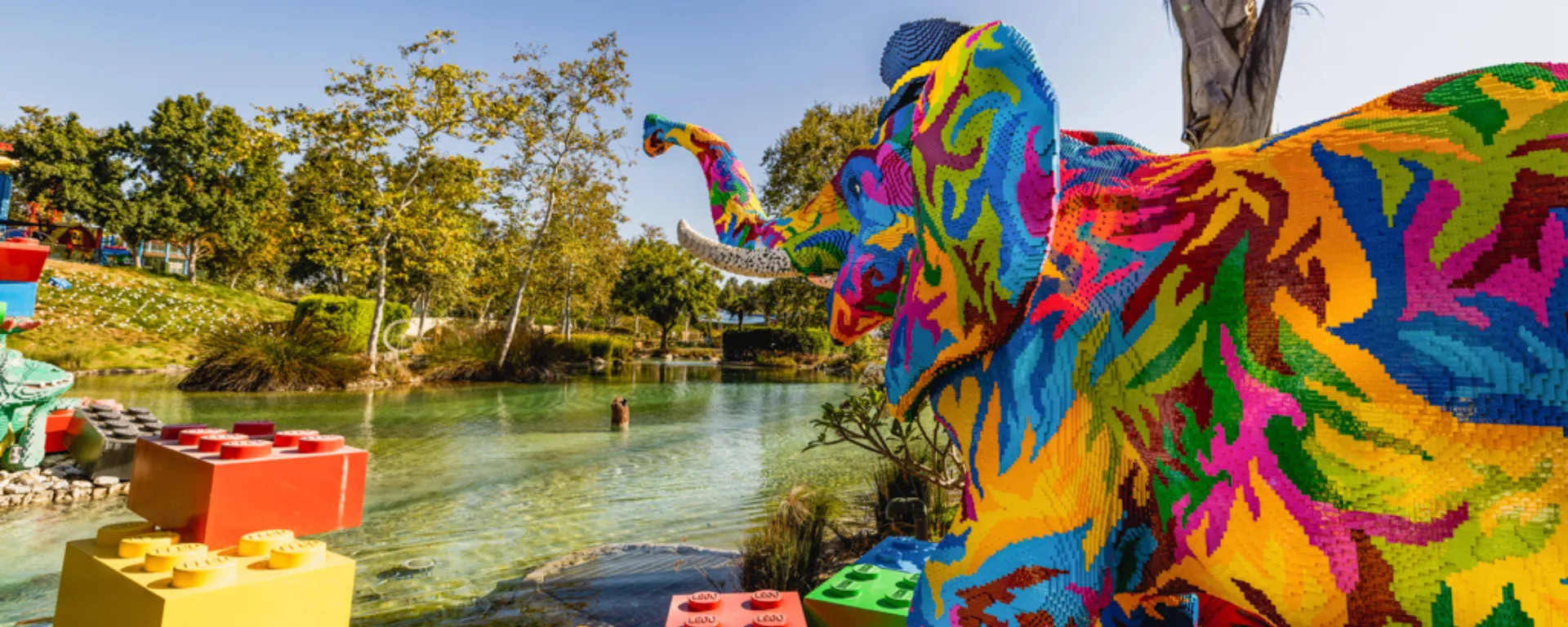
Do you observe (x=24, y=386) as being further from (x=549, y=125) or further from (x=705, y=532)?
(x=549, y=125)

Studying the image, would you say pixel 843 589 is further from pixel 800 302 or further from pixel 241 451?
pixel 800 302

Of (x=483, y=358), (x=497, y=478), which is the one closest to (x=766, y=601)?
(x=497, y=478)

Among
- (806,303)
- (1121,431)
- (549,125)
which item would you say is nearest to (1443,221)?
(1121,431)

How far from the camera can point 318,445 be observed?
6.61 ft

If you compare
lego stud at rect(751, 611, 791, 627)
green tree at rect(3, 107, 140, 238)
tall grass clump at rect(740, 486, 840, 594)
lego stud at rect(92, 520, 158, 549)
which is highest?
green tree at rect(3, 107, 140, 238)

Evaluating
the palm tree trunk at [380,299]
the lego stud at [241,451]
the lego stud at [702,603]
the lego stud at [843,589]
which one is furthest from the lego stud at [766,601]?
the palm tree trunk at [380,299]

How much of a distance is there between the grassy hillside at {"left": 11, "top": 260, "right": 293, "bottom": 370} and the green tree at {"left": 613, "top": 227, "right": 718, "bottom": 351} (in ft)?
49.8

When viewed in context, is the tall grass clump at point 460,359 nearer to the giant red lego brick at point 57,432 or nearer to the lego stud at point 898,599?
the giant red lego brick at point 57,432

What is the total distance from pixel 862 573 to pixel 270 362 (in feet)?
50.0

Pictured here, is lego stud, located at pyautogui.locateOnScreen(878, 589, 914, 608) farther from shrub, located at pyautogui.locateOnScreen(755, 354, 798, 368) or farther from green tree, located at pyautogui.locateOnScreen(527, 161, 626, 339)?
→ shrub, located at pyautogui.locateOnScreen(755, 354, 798, 368)

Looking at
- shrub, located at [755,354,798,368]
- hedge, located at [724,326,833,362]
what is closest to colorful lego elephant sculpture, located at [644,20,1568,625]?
shrub, located at [755,354,798,368]

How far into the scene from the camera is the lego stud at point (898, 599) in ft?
7.82

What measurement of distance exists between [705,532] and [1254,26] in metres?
4.61

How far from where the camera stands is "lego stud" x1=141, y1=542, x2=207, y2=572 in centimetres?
161
